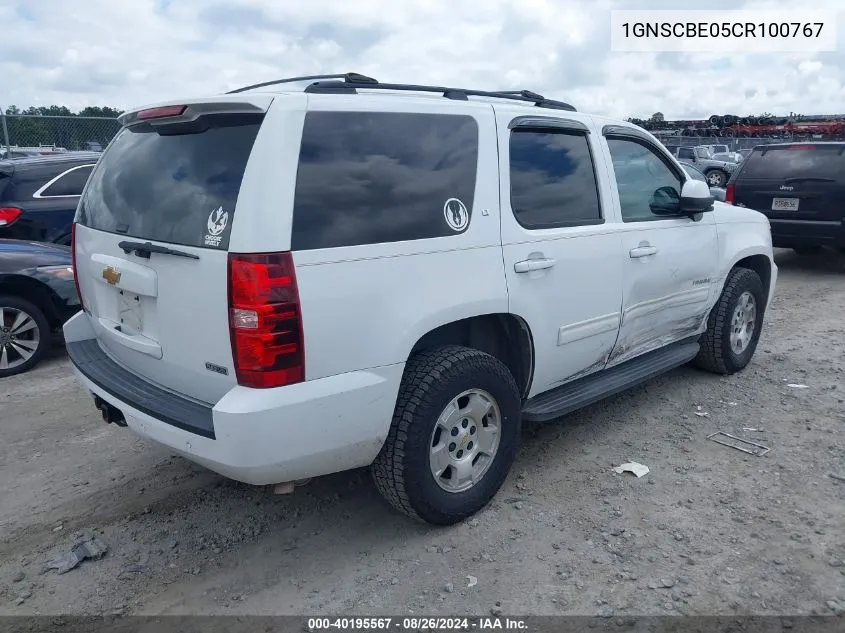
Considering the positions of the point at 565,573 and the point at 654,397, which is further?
the point at 654,397

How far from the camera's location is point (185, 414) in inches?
111

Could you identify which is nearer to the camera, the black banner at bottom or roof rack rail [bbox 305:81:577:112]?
the black banner at bottom

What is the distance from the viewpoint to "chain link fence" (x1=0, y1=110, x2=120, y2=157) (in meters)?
13.0

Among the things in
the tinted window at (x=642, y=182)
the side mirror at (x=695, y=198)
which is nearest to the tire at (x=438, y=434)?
the tinted window at (x=642, y=182)

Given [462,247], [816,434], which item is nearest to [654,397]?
[816,434]

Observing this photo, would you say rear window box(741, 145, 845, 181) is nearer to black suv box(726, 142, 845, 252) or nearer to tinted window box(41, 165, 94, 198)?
black suv box(726, 142, 845, 252)

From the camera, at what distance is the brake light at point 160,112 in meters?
2.90

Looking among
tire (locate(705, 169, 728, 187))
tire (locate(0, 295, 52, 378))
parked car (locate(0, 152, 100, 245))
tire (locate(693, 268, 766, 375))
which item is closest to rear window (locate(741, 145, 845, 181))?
tire (locate(693, 268, 766, 375))

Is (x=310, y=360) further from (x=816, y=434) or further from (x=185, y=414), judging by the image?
(x=816, y=434)

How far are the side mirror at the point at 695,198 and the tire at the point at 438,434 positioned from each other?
1911 mm

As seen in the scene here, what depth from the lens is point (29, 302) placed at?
574 cm

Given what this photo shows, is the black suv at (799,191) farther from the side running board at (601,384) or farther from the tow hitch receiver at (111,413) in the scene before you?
the tow hitch receiver at (111,413)

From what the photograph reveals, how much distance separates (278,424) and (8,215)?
5807 millimetres

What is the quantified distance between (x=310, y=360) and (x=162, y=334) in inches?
28.7
